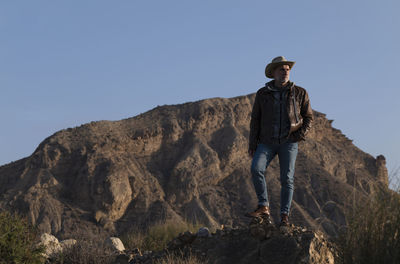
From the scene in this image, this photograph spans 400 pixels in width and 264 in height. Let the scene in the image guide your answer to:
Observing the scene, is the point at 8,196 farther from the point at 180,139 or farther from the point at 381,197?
the point at 381,197

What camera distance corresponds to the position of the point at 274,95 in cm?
714

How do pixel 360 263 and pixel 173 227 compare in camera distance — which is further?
pixel 173 227

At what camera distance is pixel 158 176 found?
24.3 metres

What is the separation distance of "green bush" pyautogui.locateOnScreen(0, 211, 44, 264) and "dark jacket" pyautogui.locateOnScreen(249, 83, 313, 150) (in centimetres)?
453

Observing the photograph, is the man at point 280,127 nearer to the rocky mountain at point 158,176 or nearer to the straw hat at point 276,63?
the straw hat at point 276,63

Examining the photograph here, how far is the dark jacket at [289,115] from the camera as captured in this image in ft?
23.2

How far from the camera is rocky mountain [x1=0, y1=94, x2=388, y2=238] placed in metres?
21.5

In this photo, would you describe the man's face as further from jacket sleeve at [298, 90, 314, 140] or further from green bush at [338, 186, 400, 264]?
green bush at [338, 186, 400, 264]

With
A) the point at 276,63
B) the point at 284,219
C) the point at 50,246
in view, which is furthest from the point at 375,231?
the point at 50,246

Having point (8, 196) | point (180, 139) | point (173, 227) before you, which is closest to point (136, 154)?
point (180, 139)

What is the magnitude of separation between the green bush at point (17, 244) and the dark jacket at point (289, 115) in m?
4.53

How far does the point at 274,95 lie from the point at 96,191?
16.0 meters

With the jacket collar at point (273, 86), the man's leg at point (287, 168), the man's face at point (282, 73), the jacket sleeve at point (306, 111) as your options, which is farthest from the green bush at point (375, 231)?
the man's face at point (282, 73)

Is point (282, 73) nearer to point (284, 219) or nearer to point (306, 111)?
point (306, 111)
